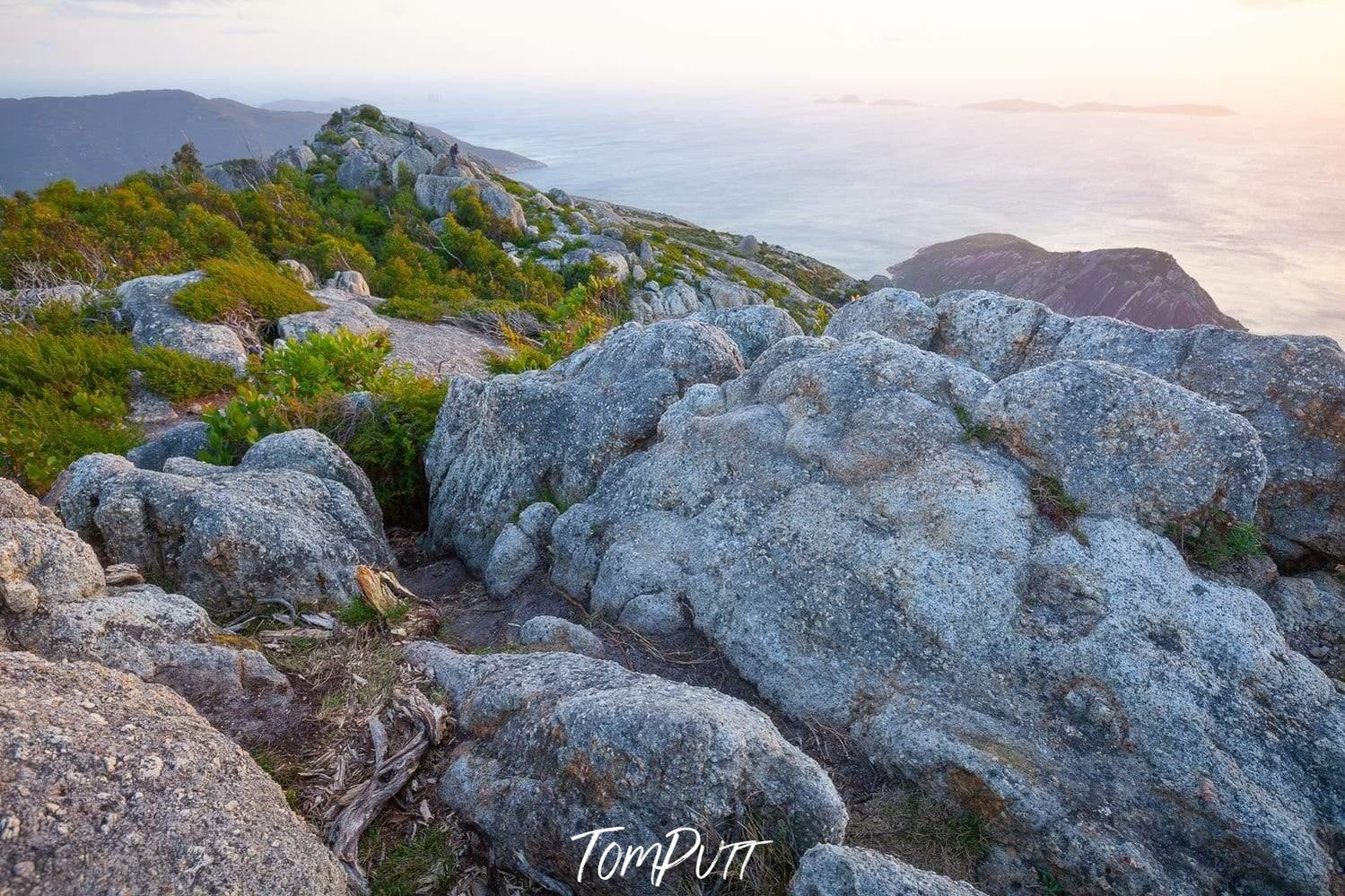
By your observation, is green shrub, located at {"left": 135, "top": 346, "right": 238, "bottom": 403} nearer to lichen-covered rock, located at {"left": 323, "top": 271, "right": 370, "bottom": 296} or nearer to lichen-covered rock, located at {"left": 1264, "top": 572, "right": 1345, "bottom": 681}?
lichen-covered rock, located at {"left": 323, "top": 271, "right": 370, "bottom": 296}

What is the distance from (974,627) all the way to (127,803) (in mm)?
5082

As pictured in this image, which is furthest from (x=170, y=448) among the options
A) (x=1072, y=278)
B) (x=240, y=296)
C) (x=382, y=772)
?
(x=1072, y=278)

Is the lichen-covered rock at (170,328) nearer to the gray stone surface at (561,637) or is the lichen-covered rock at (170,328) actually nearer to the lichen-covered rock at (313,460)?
the lichen-covered rock at (313,460)

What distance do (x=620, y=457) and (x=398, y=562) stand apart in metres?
3.04

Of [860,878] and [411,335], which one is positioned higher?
[860,878]

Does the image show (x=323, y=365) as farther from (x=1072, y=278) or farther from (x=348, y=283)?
(x=1072, y=278)

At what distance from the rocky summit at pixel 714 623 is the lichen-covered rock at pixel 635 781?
0.07 ft

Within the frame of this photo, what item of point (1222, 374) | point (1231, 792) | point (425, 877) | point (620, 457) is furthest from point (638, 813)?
point (1222, 374)

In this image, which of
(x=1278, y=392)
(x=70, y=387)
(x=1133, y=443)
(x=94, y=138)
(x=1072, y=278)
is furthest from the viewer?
(x=94, y=138)

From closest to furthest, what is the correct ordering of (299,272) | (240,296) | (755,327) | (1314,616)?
(1314,616), (755,327), (240,296), (299,272)

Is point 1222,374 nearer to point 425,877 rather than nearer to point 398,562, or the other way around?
point 425,877

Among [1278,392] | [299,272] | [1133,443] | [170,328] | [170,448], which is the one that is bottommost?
[170,448]

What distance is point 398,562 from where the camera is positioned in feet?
28.6

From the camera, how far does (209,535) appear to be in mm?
6566
